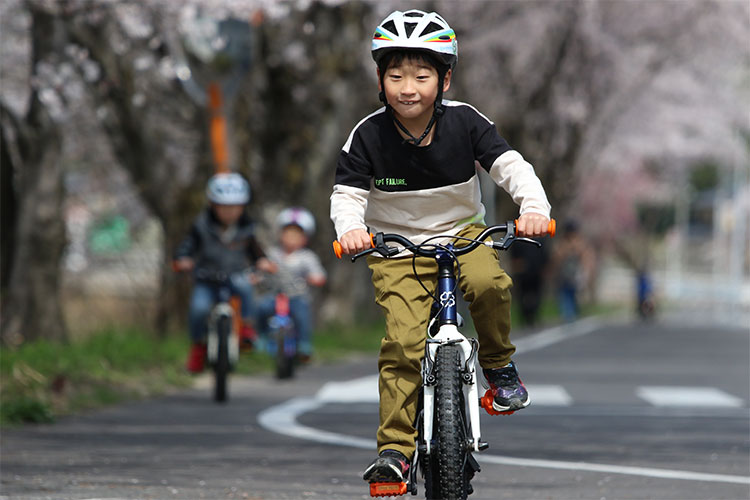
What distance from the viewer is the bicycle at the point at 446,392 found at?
5.48m

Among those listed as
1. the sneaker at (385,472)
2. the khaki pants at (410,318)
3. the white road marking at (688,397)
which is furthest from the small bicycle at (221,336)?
the sneaker at (385,472)

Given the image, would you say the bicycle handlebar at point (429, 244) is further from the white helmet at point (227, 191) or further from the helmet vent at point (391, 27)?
the white helmet at point (227, 191)

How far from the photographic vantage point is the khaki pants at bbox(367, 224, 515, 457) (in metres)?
5.69

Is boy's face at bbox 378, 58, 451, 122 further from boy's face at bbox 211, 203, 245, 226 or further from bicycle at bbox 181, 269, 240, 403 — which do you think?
boy's face at bbox 211, 203, 245, 226

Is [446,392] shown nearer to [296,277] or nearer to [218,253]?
[218,253]

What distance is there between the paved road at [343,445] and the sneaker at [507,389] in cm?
89

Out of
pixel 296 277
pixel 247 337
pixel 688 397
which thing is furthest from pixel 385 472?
pixel 296 277

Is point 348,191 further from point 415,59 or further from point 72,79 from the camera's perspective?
point 72,79

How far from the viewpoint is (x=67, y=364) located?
39.1ft

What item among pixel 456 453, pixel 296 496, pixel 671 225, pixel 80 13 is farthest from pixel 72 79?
pixel 671 225

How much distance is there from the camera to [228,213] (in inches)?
483

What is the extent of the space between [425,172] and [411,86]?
33 centimetres

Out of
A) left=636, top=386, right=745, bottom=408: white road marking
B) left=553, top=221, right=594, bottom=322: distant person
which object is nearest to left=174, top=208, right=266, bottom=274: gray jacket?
left=636, top=386, right=745, bottom=408: white road marking

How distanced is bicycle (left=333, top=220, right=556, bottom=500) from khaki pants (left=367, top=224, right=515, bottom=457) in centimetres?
5
